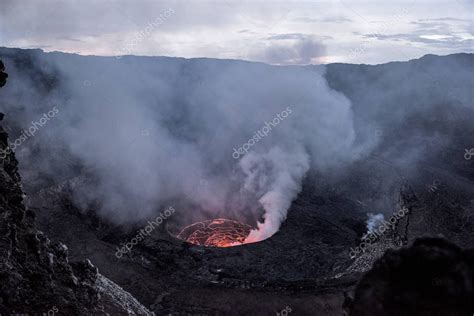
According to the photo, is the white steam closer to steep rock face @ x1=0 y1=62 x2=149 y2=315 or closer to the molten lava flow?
the molten lava flow

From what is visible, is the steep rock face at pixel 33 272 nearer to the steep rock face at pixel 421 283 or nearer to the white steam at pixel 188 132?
the steep rock face at pixel 421 283

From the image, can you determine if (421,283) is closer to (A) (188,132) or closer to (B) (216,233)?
(B) (216,233)

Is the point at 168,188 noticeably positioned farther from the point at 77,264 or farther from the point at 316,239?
the point at 77,264

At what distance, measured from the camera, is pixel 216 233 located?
26.0m

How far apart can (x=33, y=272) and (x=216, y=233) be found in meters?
14.9

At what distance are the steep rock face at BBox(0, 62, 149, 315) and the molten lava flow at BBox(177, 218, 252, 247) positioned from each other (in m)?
10.5

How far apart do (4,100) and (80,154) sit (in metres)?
15.3

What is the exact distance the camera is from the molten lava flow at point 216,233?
981 inches

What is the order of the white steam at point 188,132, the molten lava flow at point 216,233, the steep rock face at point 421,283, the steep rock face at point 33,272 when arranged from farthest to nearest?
1. the white steam at point 188,132
2. the molten lava flow at point 216,233
3. the steep rock face at point 33,272
4. the steep rock face at point 421,283

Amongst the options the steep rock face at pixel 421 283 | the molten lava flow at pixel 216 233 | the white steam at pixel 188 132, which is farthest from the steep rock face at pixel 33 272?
the white steam at pixel 188 132

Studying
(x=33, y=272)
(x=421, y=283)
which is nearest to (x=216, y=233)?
(x=33, y=272)

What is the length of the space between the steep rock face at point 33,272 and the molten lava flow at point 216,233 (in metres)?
10.5

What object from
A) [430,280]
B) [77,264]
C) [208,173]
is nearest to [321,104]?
[208,173]

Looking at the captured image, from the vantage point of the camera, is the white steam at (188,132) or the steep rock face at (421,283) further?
the white steam at (188,132)
